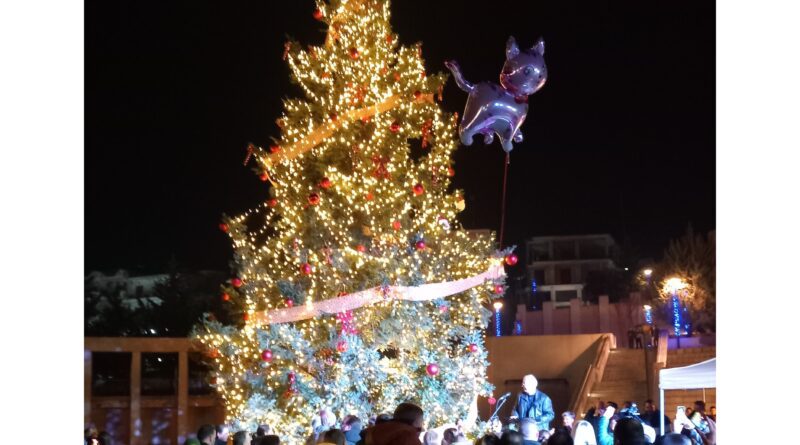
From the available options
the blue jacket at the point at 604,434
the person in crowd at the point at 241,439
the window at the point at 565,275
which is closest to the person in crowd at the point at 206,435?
the person in crowd at the point at 241,439

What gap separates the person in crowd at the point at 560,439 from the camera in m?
5.22

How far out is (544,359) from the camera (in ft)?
61.7

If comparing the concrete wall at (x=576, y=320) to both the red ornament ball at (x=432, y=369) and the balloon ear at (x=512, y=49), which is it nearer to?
the red ornament ball at (x=432, y=369)

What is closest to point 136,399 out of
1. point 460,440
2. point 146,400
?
point 146,400

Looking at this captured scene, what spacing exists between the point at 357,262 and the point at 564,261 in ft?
111

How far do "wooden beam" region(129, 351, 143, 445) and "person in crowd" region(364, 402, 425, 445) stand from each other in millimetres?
10197

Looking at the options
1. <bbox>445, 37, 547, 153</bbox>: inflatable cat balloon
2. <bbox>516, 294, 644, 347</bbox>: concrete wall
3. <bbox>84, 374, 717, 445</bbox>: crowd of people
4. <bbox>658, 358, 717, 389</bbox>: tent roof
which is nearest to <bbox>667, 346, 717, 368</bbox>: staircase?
<bbox>84, 374, 717, 445</bbox>: crowd of people

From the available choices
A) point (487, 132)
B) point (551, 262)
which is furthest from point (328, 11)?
point (551, 262)

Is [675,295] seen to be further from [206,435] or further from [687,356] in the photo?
[206,435]

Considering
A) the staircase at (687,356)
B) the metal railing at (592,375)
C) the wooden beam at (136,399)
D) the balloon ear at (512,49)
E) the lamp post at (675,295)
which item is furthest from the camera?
the lamp post at (675,295)

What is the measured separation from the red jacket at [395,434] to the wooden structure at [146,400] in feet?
32.1

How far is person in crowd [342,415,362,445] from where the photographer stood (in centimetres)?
739

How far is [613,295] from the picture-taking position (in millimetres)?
34500
